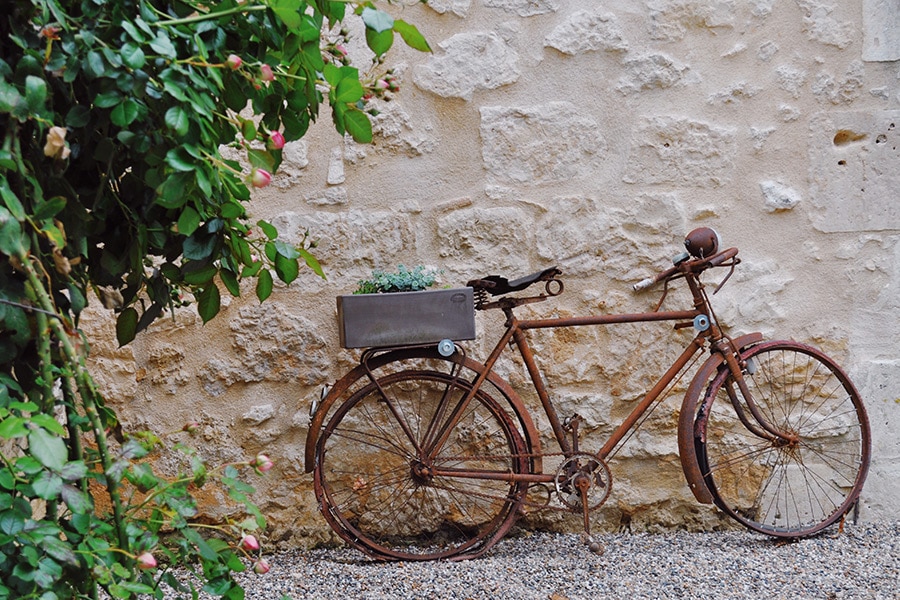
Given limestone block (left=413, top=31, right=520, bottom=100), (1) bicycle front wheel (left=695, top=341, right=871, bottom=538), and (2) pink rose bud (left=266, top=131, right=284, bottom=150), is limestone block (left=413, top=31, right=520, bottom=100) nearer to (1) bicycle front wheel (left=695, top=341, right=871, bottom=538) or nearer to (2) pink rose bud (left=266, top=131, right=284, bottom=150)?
(1) bicycle front wheel (left=695, top=341, right=871, bottom=538)

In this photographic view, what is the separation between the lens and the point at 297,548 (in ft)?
9.38

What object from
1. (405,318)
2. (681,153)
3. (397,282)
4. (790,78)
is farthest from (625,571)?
(790,78)

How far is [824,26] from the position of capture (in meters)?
2.83

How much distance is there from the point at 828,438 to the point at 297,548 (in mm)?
1907

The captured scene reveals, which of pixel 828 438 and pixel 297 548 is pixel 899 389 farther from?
pixel 297 548

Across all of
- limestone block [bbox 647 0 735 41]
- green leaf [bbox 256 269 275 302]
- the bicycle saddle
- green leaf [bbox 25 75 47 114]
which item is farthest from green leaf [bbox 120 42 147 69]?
limestone block [bbox 647 0 735 41]

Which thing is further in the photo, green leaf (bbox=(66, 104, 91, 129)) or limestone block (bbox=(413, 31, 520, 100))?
limestone block (bbox=(413, 31, 520, 100))

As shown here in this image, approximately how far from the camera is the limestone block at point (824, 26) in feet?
9.29

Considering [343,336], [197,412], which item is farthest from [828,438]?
[197,412]

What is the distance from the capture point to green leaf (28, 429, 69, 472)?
114 centimetres

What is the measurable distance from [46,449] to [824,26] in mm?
2741

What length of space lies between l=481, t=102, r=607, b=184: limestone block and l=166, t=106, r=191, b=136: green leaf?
5.40 ft

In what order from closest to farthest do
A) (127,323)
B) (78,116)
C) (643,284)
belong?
(78,116) < (127,323) < (643,284)

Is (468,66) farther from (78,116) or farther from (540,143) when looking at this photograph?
(78,116)
